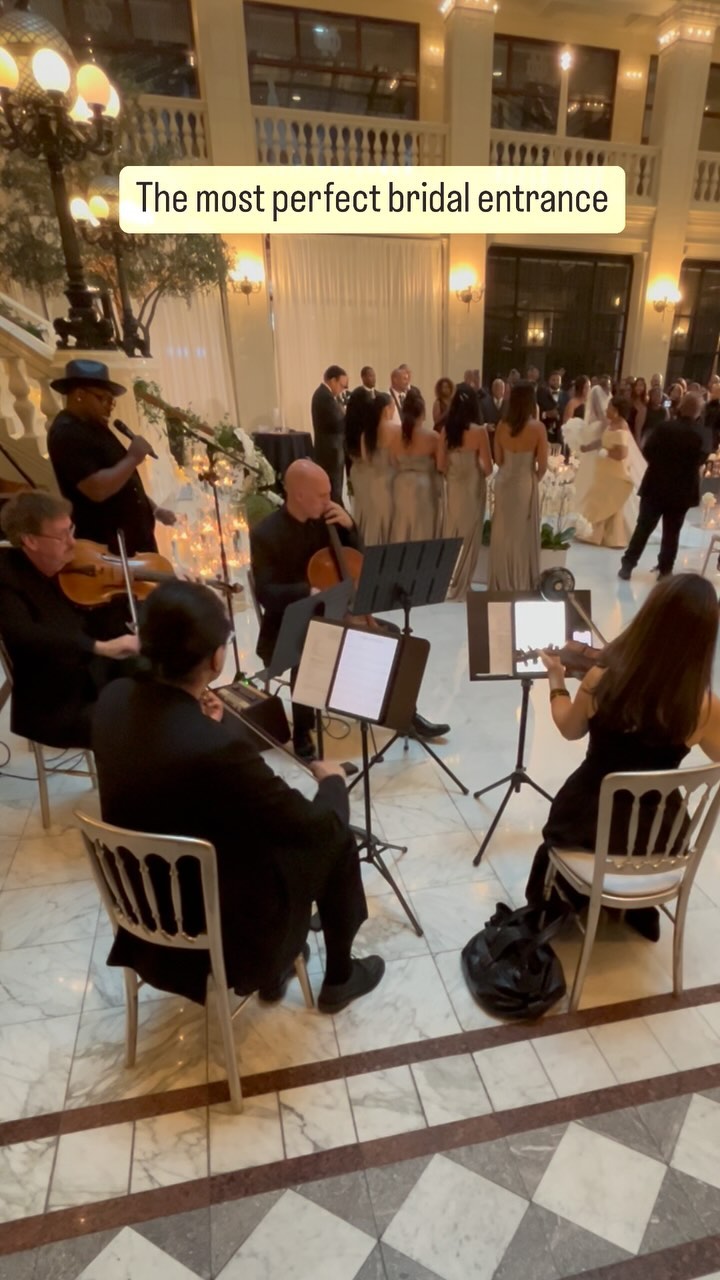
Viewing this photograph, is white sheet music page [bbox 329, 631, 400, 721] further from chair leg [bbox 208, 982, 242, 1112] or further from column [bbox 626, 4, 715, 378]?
column [bbox 626, 4, 715, 378]

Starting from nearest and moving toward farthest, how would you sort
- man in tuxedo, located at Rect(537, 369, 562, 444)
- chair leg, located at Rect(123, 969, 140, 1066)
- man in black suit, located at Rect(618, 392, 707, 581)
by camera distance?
chair leg, located at Rect(123, 969, 140, 1066)
man in black suit, located at Rect(618, 392, 707, 581)
man in tuxedo, located at Rect(537, 369, 562, 444)

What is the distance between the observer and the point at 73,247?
3.89 m

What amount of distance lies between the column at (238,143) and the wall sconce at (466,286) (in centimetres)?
278

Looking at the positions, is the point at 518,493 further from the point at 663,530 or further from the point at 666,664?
the point at 666,664

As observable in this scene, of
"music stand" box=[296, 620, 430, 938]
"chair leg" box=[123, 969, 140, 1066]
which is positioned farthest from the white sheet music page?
"chair leg" box=[123, 969, 140, 1066]

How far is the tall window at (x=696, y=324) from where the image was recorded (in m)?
11.3

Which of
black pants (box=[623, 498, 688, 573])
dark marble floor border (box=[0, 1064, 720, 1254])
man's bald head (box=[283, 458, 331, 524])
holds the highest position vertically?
man's bald head (box=[283, 458, 331, 524])

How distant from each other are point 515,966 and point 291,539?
1.91 meters

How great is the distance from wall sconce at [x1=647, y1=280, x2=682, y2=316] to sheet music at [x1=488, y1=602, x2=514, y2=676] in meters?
10.6

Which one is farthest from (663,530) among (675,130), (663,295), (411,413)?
(675,130)

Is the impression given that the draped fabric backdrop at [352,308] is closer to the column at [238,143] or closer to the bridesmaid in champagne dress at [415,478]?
the column at [238,143]

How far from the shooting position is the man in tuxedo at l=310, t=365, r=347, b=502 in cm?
705

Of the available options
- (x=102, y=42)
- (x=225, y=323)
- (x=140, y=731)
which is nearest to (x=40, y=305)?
(x=225, y=323)

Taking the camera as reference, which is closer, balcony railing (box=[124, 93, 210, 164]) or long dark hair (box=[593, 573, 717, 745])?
long dark hair (box=[593, 573, 717, 745])
